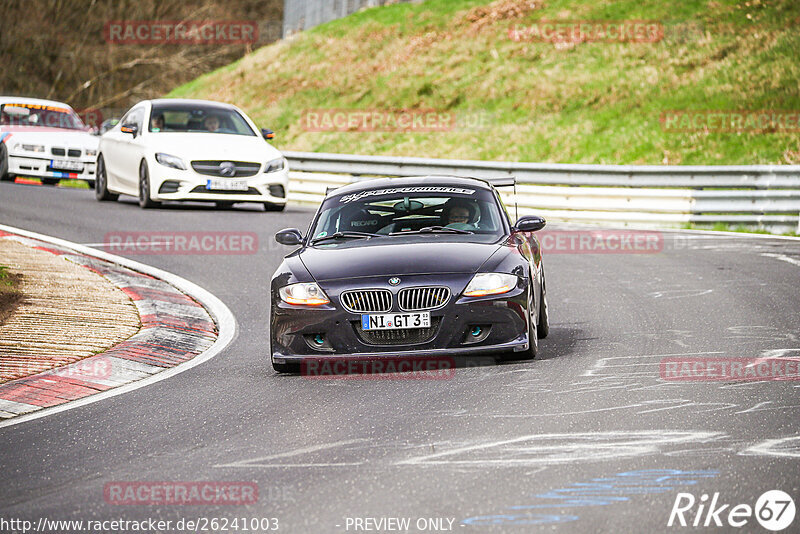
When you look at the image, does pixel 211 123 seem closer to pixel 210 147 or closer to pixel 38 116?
pixel 210 147

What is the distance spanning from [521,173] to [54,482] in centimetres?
1794

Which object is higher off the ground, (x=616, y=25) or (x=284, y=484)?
(x=616, y=25)

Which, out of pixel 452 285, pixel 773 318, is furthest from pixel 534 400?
pixel 773 318

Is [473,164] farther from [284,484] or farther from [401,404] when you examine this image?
[284,484]

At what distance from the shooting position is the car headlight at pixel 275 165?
19.6 meters

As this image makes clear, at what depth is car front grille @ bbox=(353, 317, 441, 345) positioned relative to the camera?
8492 millimetres

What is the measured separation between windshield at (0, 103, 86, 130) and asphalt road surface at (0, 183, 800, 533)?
1526cm

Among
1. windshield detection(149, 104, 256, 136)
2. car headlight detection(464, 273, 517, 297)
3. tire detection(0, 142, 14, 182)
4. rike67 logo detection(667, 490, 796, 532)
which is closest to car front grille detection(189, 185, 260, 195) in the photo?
windshield detection(149, 104, 256, 136)

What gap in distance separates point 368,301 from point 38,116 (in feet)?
60.1

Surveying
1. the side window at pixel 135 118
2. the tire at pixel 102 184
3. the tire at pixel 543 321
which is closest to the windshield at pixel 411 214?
the tire at pixel 543 321

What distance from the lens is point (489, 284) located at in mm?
8648

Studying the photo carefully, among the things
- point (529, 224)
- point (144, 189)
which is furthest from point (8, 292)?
point (144, 189)

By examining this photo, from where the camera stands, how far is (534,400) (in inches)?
294

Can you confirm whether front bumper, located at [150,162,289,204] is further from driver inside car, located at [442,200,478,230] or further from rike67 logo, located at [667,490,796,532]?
rike67 logo, located at [667,490,796,532]
